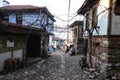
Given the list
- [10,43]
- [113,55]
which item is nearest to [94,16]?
[113,55]

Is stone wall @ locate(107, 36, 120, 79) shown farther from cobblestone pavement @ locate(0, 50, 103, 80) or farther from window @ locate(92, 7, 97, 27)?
window @ locate(92, 7, 97, 27)

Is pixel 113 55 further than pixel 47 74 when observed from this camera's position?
No

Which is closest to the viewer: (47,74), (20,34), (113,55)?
(113,55)

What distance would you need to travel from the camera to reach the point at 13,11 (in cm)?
2273

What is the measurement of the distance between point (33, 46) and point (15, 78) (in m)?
10.4

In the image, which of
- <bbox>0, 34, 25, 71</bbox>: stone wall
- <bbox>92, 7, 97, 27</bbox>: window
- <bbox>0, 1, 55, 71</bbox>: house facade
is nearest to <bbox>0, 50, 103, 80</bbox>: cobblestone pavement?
<bbox>0, 34, 25, 71</bbox>: stone wall

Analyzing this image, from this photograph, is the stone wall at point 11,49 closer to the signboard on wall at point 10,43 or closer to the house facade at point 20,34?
the house facade at point 20,34

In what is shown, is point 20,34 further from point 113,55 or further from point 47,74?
point 113,55

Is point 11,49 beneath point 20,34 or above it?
beneath

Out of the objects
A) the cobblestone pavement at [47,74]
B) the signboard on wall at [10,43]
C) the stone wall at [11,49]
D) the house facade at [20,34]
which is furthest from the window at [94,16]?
the signboard on wall at [10,43]

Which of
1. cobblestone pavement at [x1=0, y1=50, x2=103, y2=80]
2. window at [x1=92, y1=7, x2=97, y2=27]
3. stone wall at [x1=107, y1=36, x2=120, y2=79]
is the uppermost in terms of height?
window at [x1=92, y1=7, x2=97, y2=27]

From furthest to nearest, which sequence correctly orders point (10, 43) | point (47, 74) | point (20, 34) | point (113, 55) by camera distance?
point (20, 34), point (10, 43), point (47, 74), point (113, 55)

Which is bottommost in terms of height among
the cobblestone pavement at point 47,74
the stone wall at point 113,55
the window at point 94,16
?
the cobblestone pavement at point 47,74

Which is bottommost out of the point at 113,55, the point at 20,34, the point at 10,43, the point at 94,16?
the point at 113,55
